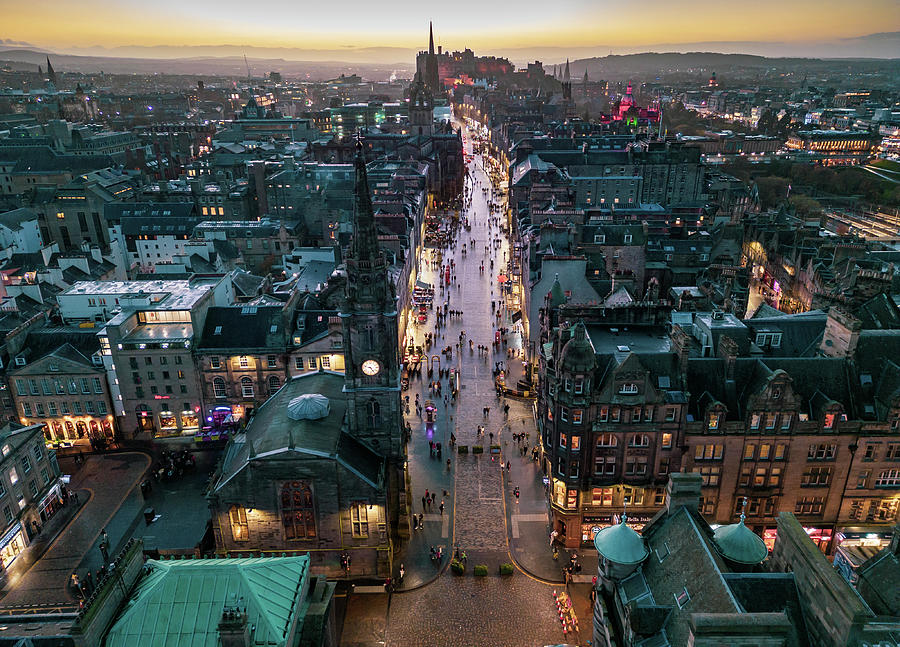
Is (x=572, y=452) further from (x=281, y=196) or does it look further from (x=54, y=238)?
(x=54, y=238)

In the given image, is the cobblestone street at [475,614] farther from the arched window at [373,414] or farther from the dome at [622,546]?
the arched window at [373,414]

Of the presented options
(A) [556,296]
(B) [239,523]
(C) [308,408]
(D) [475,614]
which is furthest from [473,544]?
(A) [556,296]

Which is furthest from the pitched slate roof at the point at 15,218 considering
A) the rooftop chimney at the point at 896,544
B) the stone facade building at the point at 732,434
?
the rooftop chimney at the point at 896,544

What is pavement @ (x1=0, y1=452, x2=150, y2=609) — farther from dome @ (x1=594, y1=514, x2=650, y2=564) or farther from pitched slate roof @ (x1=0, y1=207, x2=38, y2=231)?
pitched slate roof @ (x1=0, y1=207, x2=38, y2=231)

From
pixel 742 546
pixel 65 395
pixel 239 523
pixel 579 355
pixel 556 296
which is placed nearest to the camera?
pixel 742 546

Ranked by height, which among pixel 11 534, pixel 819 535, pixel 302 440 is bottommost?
pixel 819 535

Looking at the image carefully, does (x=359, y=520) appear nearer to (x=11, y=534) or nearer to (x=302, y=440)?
(x=302, y=440)

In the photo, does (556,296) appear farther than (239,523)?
Yes
